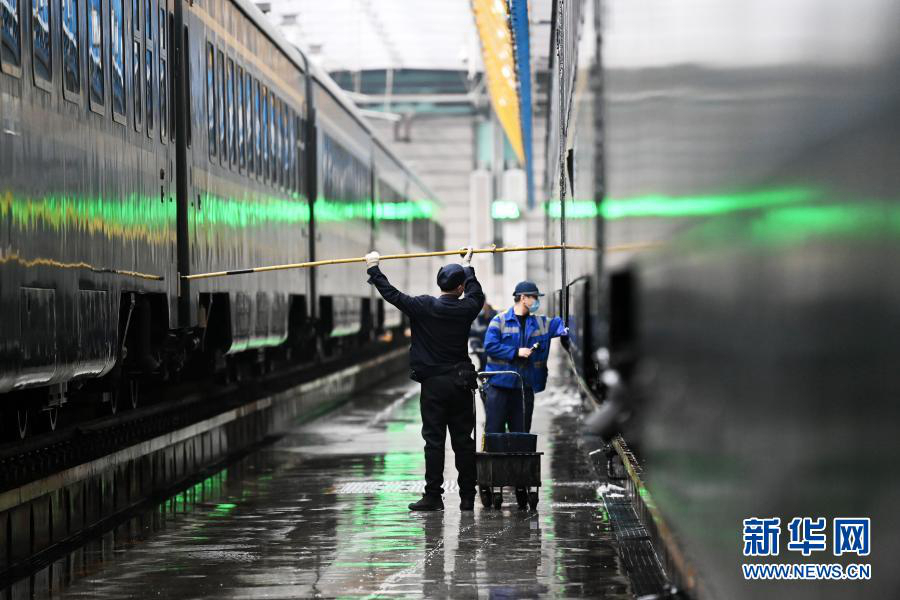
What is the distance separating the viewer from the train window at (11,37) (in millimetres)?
7906

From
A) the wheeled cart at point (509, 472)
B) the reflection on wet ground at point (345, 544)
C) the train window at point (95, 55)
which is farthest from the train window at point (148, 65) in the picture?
the wheeled cart at point (509, 472)

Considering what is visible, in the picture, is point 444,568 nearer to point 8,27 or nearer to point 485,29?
point 8,27

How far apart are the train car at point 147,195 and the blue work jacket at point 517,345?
2585mm

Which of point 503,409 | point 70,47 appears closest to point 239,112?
point 503,409

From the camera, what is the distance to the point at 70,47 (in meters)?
9.41

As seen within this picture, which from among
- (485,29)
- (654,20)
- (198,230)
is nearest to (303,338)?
(198,230)

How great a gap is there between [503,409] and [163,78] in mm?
3893

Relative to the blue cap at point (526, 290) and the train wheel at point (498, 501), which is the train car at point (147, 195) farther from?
the train wheel at point (498, 501)

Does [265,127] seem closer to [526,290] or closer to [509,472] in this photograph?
[526,290]

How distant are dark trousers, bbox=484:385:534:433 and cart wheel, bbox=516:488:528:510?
53.7 inches

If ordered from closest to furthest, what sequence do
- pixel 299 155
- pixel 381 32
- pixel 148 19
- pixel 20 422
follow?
pixel 20 422, pixel 148 19, pixel 299 155, pixel 381 32

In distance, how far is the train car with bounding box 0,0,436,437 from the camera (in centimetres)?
839

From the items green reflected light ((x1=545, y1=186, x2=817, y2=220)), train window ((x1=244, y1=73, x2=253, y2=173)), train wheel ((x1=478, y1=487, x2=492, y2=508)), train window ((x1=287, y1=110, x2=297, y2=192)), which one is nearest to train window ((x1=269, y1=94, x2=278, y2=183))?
train window ((x1=287, y1=110, x2=297, y2=192))

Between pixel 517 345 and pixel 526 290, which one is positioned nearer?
pixel 526 290
